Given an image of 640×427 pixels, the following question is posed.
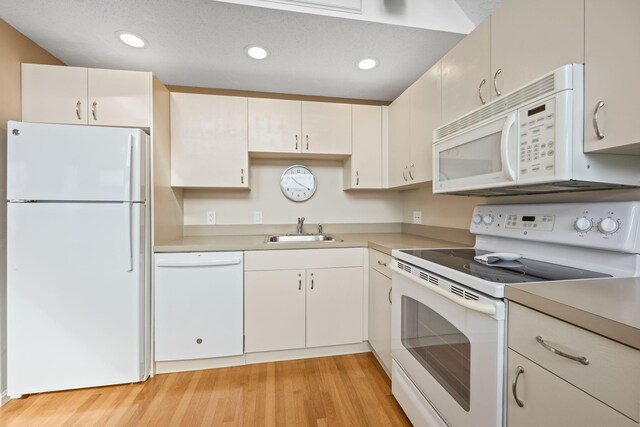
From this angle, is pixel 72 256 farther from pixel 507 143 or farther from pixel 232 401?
pixel 507 143

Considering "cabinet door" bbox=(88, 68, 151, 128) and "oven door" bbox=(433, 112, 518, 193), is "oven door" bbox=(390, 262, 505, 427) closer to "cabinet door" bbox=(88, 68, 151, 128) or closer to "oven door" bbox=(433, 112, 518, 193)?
"oven door" bbox=(433, 112, 518, 193)

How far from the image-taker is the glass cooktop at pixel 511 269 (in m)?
0.91

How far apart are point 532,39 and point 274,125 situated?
1695 mm

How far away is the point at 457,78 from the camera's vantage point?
1477mm

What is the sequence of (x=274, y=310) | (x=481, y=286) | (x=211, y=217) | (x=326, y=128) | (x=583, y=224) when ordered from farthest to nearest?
1. (x=211, y=217)
2. (x=326, y=128)
3. (x=274, y=310)
4. (x=583, y=224)
5. (x=481, y=286)

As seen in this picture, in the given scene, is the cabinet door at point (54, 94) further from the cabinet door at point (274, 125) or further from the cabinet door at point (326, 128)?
the cabinet door at point (326, 128)

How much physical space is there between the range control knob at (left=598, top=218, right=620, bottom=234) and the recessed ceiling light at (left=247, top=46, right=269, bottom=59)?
1980 mm

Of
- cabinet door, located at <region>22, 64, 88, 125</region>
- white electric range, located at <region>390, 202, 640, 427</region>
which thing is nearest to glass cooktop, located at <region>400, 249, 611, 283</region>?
white electric range, located at <region>390, 202, 640, 427</region>

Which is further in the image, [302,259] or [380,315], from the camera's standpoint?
[302,259]

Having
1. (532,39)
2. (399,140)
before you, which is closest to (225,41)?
(399,140)

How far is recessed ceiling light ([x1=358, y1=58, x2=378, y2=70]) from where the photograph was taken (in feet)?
6.37

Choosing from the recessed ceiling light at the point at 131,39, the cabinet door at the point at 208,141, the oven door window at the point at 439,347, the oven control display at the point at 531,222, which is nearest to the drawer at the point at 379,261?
the oven door window at the point at 439,347

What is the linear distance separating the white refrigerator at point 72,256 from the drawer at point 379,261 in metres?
1.55

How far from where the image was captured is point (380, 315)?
6.01ft
